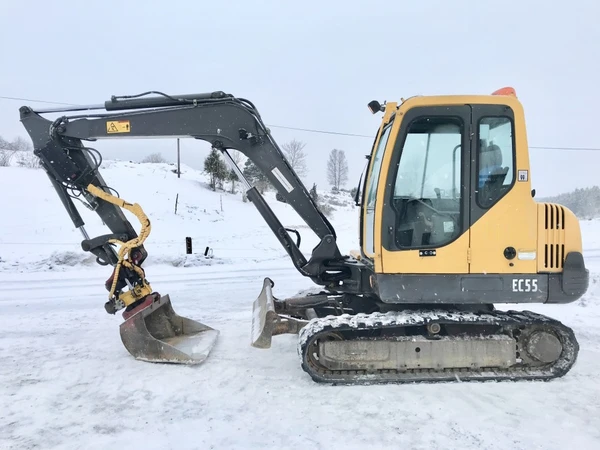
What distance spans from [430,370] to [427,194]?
5.75ft

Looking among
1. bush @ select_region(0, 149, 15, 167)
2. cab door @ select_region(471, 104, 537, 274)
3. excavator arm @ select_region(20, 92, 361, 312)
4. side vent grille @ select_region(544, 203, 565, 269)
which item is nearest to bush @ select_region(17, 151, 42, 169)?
bush @ select_region(0, 149, 15, 167)

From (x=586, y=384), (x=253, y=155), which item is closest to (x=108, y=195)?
(x=253, y=155)

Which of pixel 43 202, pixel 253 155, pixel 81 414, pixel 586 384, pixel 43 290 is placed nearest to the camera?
pixel 81 414

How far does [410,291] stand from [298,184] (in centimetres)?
182

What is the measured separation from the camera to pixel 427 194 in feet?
14.4

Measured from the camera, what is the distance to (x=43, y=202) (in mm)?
23344

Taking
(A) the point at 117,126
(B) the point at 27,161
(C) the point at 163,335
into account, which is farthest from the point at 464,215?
(B) the point at 27,161

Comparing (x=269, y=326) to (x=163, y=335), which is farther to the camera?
(x=163, y=335)

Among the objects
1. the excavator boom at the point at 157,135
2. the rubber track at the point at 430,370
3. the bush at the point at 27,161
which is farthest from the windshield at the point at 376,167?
the bush at the point at 27,161

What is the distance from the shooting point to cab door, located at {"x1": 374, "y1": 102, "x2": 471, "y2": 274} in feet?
14.1

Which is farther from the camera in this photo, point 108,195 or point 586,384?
point 108,195

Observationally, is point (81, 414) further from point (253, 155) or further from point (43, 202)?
point (43, 202)

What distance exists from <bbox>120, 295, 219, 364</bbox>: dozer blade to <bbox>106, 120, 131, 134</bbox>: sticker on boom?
2015mm

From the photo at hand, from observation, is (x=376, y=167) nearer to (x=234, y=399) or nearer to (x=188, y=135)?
(x=188, y=135)
